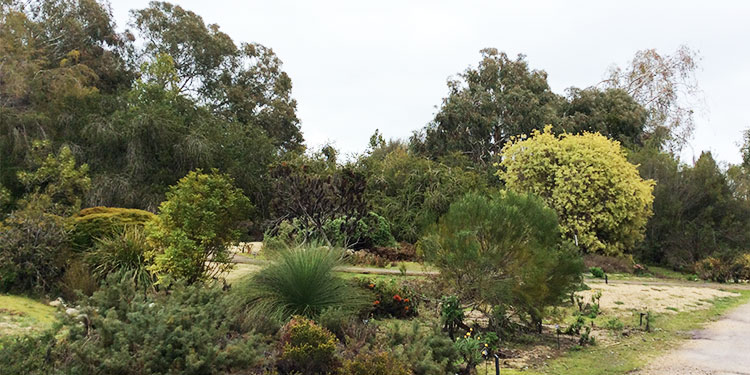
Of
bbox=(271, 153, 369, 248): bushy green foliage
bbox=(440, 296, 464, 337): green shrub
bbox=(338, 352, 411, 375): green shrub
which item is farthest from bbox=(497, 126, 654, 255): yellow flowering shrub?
bbox=(338, 352, 411, 375): green shrub

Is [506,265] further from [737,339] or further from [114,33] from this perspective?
[114,33]

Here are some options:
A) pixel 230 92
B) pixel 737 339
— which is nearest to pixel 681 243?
pixel 737 339

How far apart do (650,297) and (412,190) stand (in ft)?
34.5

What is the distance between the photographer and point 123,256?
378 inches

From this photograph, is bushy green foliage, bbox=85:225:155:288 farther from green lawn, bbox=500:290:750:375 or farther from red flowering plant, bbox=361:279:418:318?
green lawn, bbox=500:290:750:375

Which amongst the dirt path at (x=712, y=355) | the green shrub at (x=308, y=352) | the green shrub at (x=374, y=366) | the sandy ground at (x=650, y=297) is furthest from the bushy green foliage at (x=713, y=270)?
the green shrub at (x=308, y=352)

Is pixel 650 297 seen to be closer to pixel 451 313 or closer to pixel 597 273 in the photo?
pixel 597 273

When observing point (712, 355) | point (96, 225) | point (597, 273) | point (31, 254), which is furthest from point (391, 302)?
point (597, 273)

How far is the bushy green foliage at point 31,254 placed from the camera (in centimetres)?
907

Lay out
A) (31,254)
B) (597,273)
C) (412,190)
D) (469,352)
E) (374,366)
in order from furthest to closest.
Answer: (412,190), (597,273), (31,254), (469,352), (374,366)

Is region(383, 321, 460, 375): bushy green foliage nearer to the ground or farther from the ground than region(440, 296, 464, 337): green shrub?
nearer to the ground

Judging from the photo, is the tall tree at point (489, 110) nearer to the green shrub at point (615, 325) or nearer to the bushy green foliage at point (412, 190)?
the bushy green foliage at point (412, 190)

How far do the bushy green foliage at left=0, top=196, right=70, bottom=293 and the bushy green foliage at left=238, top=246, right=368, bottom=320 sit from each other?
382 centimetres

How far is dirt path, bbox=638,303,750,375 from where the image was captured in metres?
6.57
